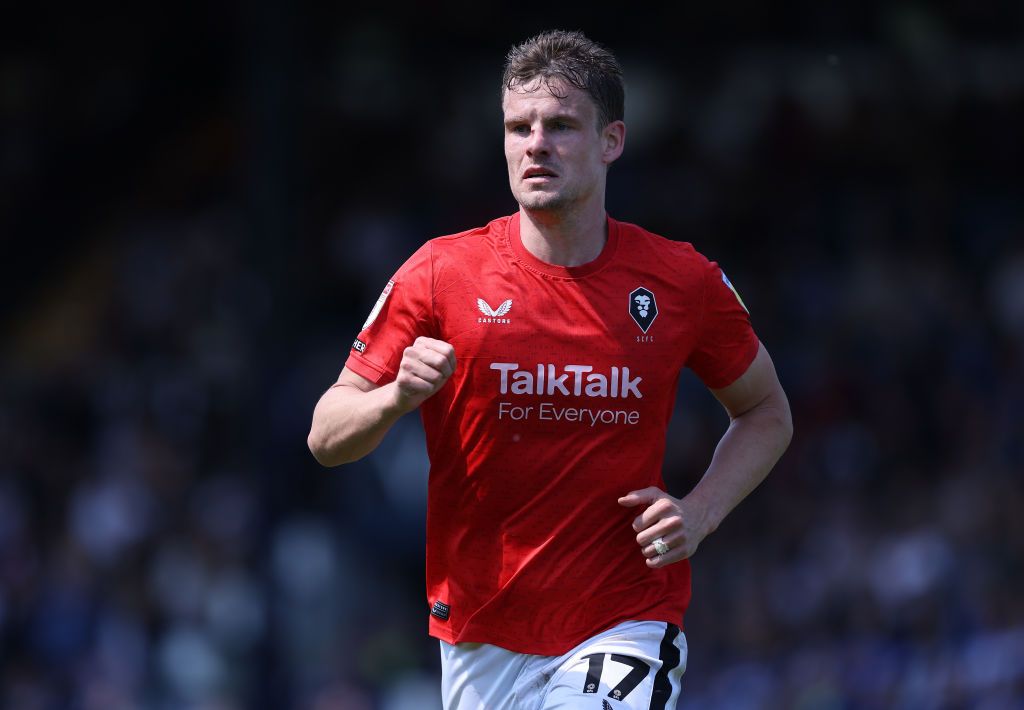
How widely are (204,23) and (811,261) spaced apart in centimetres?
691

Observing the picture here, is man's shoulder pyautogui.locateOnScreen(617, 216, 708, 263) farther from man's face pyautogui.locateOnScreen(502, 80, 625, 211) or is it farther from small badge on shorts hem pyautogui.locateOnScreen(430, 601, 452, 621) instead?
small badge on shorts hem pyautogui.locateOnScreen(430, 601, 452, 621)

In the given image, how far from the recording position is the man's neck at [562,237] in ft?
14.9

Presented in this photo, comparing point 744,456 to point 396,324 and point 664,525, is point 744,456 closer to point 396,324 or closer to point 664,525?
point 664,525

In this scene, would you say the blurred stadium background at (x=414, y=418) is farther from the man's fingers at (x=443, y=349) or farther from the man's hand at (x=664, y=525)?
the man's fingers at (x=443, y=349)

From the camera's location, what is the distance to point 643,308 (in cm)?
452

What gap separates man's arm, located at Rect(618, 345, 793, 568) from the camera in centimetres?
428

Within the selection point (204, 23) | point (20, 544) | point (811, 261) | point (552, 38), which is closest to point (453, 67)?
point (204, 23)

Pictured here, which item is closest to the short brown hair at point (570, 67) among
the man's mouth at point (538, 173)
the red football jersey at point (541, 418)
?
the man's mouth at point (538, 173)

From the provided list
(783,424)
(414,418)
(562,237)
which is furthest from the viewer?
(414,418)

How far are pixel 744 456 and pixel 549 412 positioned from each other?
26.3 inches

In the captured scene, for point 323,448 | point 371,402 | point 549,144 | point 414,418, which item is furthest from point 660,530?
point 414,418

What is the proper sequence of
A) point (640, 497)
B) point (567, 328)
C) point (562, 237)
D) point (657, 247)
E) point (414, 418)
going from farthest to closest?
point (414, 418), point (657, 247), point (562, 237), point (567, 328), point (640, 497)

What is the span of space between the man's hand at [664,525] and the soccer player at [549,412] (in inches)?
0.5

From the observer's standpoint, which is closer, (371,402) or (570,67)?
(371,402)
